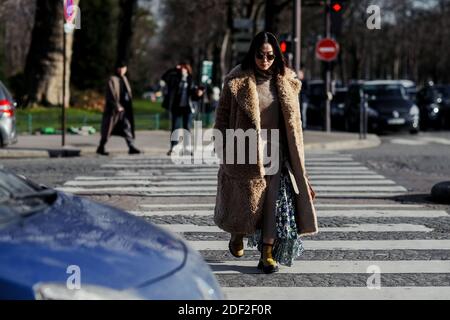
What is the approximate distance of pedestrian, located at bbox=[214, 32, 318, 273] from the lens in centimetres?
702

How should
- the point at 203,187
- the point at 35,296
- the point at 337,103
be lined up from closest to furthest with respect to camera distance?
the point at 35,296 → the point at 203,187 → the point at 337,103

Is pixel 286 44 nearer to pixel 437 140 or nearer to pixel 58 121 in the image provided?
pixel 437 140

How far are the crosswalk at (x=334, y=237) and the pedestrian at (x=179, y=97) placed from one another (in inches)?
121

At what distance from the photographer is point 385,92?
3106 cm

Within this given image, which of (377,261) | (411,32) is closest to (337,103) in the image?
(377,261)

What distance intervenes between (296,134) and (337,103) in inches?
1128

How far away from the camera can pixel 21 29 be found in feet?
215

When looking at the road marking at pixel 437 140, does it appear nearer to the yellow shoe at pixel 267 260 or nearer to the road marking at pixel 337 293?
the yellow shoe at pixel 267 260

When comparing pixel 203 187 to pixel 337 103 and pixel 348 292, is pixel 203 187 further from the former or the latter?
pixel 337 103

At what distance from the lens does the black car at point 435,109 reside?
33.9m

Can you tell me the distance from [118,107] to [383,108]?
45.4 feet

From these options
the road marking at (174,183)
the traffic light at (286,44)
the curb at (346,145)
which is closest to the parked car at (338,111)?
the curb at (346,145)

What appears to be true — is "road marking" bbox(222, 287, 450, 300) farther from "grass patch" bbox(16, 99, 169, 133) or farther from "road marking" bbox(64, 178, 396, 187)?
"grass patch" bbox(16, 99, 169, 133)
